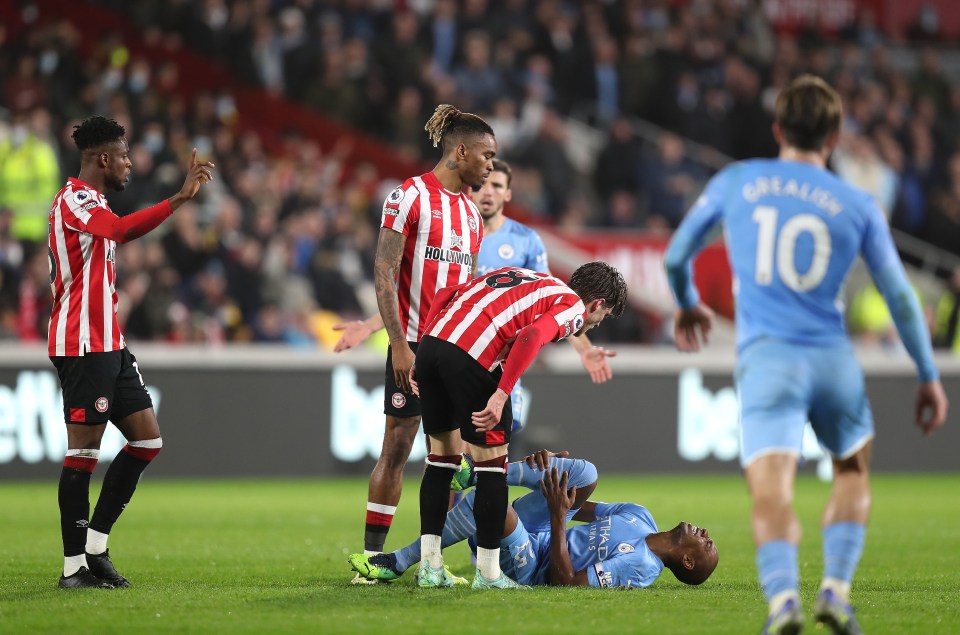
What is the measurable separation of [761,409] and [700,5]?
2097 centimetres

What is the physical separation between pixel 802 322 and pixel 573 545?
265 cm

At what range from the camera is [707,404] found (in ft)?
55.3

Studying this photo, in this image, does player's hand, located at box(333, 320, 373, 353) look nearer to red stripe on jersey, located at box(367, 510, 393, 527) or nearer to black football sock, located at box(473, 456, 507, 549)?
red stripe on jersey, located at box(367, 510, 393, 527)

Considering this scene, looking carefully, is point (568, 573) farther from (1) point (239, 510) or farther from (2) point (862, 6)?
(2) point (862, 6)

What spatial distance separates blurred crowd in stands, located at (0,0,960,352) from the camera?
16.4m

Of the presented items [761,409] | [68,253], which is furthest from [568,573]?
[68,253]

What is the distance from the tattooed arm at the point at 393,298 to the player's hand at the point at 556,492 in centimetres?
87

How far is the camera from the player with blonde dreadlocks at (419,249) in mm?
7410

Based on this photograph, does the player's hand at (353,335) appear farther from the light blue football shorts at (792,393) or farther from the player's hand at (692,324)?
the light blue football shorts at (792,393)

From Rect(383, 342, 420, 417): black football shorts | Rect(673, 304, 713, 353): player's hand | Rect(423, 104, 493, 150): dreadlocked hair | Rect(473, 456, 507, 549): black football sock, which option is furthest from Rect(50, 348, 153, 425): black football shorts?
Rect(673, 304, 713, 353): player's hand

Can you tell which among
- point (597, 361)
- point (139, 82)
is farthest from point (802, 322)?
point (139, 82)

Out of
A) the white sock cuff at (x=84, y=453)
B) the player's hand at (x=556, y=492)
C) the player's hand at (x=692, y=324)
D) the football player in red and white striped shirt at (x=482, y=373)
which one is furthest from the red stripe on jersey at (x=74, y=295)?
the player's hand at (x=692, y=324)

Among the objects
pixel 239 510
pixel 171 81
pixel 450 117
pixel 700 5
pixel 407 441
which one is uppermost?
pixel 700 5

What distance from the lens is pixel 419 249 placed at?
7539mm
